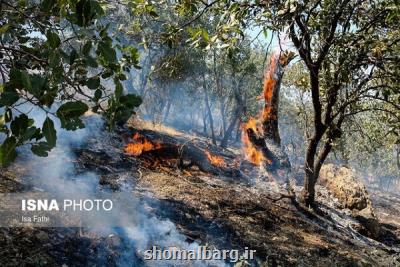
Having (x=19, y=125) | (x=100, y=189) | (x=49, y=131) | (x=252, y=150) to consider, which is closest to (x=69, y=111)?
(x=49, y=131)

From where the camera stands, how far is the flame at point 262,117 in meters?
12.4

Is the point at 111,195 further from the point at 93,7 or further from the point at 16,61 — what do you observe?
the point at 93,7

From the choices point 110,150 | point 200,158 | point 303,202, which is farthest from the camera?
point 200,158

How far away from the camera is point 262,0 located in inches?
153

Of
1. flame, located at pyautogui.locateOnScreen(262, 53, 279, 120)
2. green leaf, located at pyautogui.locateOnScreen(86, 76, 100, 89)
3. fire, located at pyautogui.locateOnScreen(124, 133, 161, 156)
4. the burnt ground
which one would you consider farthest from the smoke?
flame, located at pyautogui.locateOnScreen(262, 53, 279, 120)

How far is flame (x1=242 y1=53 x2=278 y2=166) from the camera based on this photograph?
12.4 m

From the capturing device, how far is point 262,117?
13.2 meters

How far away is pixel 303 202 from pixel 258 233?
3.83 meters

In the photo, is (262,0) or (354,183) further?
(354,183)

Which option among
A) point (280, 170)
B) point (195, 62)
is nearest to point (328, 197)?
point (280, 170)

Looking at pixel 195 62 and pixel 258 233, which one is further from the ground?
pixel 195 62

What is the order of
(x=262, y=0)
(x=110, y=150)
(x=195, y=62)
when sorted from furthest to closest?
(x=195, y=62)
(x=110, y=150)
(x=262, y=0)

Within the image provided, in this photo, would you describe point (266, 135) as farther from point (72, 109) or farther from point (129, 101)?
point (72, 109)

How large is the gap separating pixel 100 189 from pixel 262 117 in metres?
6.90
